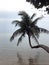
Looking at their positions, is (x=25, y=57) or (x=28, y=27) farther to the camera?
(x=25, y=57)

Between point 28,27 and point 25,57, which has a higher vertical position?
point 28,27

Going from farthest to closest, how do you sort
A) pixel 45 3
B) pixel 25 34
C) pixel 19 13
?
pixel 25 34, pixel 19 13, pixel 45 3

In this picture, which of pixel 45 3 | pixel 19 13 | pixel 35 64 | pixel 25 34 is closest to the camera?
pixel 45 3

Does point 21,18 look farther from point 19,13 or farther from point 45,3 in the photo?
point 45,3

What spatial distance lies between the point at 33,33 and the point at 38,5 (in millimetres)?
16042

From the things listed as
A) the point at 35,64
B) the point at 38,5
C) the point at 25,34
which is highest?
the point at 38,5

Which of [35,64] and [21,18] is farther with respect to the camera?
[35,64]

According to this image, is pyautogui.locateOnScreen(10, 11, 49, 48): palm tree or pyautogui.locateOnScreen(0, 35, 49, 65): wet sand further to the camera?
pyautogui.locateOnScreen(0, 35, 49, 65): wet sand

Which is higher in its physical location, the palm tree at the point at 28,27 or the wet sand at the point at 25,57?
the palm tree at the point at 28,27

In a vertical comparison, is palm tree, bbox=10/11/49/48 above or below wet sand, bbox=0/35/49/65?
above

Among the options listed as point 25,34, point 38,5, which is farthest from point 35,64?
point 38,5

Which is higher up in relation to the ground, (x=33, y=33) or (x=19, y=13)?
(x=19, y=13)

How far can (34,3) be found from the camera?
1628 cm

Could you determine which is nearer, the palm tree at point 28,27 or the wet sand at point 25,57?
the palm tree at point 28,27
